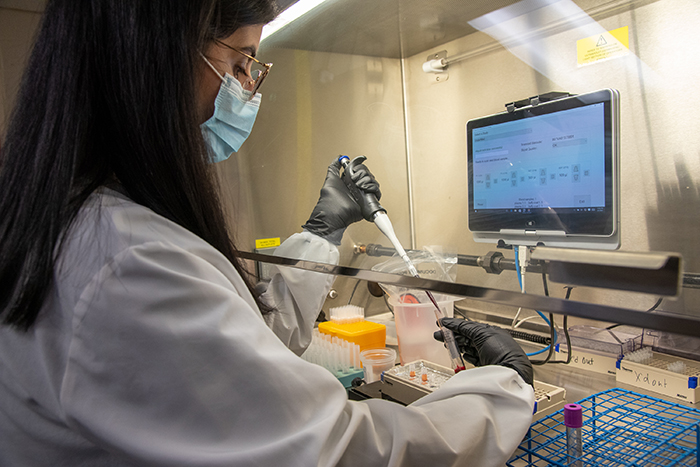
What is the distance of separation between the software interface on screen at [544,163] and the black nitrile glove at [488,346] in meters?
0.25

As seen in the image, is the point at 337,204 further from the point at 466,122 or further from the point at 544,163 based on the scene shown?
the point at 544,163

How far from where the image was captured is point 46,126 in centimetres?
62

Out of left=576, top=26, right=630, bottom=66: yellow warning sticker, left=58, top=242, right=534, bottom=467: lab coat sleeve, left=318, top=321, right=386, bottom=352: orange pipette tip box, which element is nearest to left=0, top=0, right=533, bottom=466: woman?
left=58, top=242, right=534, bottom=467: lab coat sleeve

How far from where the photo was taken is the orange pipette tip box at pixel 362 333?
4.55 feet

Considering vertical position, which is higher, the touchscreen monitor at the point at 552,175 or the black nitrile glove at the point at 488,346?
the touchscreen monitor at the point at 552,175

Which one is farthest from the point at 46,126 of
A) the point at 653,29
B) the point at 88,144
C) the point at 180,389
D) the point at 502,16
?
the point at 653,29

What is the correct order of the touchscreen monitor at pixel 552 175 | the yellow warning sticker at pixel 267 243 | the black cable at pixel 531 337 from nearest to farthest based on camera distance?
1. the touchscreen monitor at pixel 552 175
2. the black cable at pixel 531 337
3. the yellow warning sticker at pixel 267 243

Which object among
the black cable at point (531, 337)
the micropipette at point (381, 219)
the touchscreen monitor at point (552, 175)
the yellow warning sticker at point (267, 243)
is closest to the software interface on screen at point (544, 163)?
the touchscreen monitor at point (552, 175)

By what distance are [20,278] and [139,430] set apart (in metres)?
0.24

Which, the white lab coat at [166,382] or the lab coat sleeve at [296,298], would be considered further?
the lab coat sleeve at [296,298]

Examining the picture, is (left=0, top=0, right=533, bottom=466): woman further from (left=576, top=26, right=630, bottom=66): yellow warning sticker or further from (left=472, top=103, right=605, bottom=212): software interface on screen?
(left=576, top=26, right=630, bottom=66): yellow warning sticker

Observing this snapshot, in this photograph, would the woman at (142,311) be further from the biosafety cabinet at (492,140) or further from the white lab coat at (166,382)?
the biosafety cabinet at (492,140)

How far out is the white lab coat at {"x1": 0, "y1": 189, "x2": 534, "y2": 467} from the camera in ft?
1.70

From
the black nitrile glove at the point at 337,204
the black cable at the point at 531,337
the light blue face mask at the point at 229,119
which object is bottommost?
the black cable at the point at 531,337
